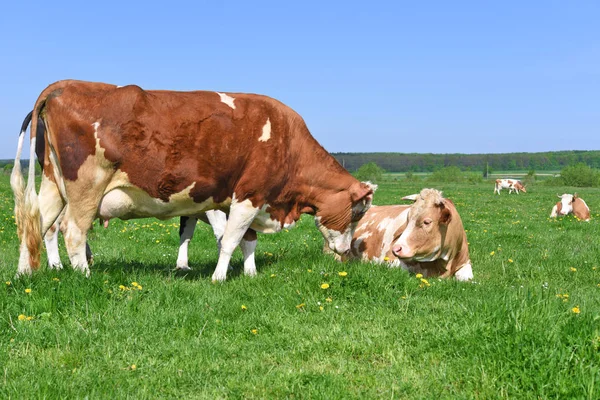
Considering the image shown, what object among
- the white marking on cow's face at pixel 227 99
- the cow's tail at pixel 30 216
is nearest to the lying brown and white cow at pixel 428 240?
the white marking on cow's face at pixel 227 99

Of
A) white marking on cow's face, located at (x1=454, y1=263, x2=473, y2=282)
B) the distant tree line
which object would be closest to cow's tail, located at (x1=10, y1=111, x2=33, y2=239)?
white marking on cow's face, located at (x1=454, y1=263, x2=473, y2=282)

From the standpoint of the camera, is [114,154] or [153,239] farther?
[153,239]

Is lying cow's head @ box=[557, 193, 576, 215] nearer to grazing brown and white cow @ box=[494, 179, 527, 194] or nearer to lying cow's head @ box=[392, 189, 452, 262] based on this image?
lying cow's head @ box=[392, 189, 452, 262]

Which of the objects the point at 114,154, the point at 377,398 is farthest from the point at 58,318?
the point at 377,398

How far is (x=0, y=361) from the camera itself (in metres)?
4.50

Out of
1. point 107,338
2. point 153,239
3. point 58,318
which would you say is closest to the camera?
point 107,338

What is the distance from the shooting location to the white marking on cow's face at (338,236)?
28.5ft

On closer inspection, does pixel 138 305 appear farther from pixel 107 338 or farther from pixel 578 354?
pixel 578 354

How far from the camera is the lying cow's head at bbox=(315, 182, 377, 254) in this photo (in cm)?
854

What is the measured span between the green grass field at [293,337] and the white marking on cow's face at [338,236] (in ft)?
3.78

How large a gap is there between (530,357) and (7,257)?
914 cm

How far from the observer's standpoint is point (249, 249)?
8.20 metres

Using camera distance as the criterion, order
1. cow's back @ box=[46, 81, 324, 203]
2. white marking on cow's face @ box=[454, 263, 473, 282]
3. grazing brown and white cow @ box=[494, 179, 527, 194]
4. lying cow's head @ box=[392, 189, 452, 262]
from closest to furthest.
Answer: cow's back @ box=[46, 81, 324, 203] < lying cow's head @ box=[392, 189, 452, 262] < white marking on cow's face @ box=[454, 263, 473, 282] < grazing brown and white cow @ box=[494, 179, 527, 194]

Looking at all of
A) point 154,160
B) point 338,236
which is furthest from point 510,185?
point 154,160
